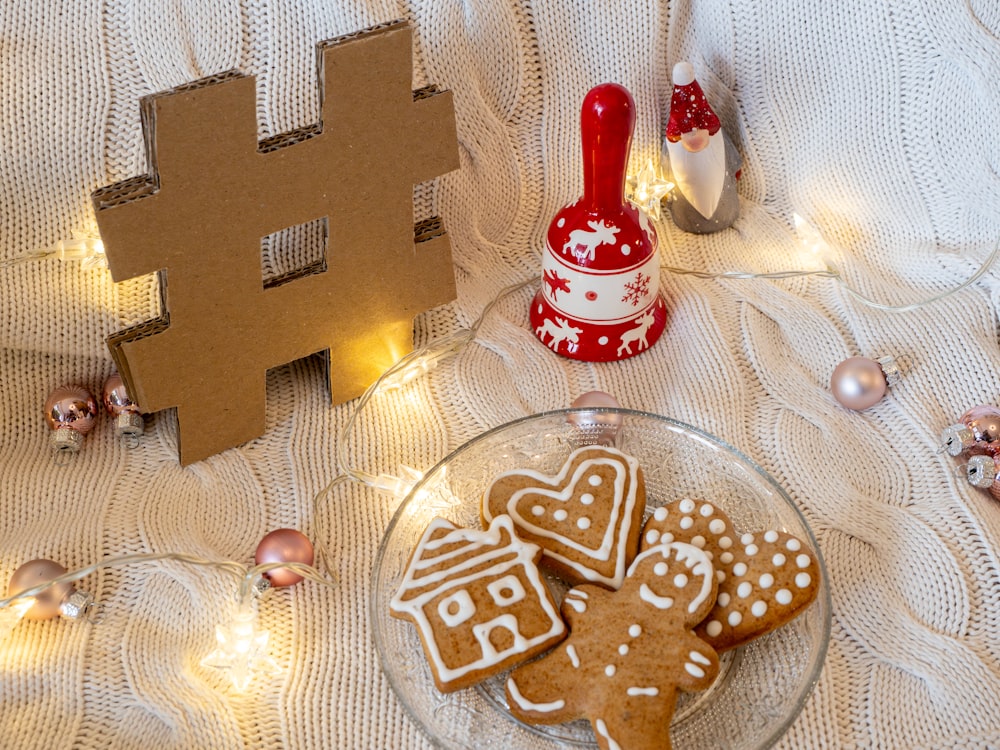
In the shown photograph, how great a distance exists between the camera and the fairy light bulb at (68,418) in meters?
0.82

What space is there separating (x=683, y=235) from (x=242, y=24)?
0.48 meters

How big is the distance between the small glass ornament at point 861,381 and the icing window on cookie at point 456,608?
0.40 meters

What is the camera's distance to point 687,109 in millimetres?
928

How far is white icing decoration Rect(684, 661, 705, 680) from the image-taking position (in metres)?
0.63

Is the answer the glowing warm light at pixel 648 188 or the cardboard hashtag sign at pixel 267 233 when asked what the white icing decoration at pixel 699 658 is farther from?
the glowing warm light at pixel 648 188

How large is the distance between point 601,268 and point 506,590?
31 centimetres

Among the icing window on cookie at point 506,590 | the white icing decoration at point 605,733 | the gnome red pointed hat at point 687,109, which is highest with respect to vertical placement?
the gnome red pointed hat at point 687,109

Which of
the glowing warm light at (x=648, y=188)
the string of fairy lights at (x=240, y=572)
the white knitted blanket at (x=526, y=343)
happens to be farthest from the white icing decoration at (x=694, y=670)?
the glowing warm light at (x=648, y=188)

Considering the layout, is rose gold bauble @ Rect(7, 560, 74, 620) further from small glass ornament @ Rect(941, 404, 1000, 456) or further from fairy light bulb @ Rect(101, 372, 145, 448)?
small glass ornament @ Rect(941, 404, 1000, 456)

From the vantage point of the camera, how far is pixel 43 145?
80 centimetres

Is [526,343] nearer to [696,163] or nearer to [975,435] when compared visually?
[696,163]

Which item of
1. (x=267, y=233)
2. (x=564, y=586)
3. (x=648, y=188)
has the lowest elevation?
(x=564, y=586)

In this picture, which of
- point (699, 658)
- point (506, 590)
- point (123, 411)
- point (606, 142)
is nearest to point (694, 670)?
point (699, 658)

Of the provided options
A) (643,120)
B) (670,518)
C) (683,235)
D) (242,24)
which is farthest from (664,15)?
(670,518)
